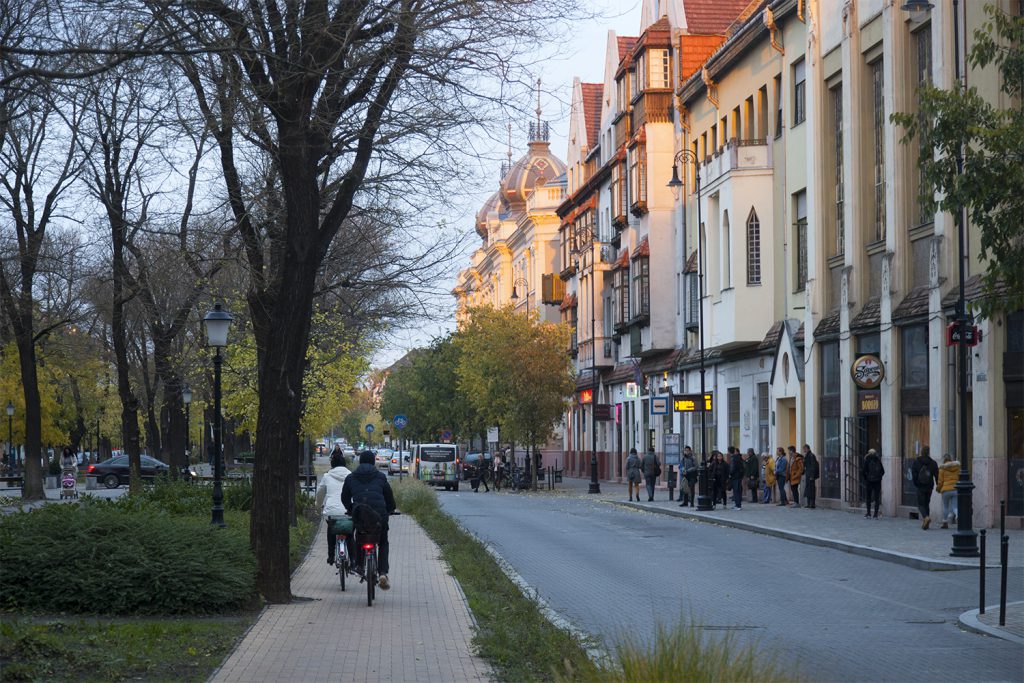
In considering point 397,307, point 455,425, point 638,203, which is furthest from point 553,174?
point 397,307

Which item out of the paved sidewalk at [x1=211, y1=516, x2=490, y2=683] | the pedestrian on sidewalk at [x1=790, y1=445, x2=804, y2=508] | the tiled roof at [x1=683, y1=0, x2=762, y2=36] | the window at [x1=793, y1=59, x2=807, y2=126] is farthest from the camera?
the tiled roof at [x1=683, y1=0, x2=762, y2=36]

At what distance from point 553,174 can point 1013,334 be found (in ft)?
269

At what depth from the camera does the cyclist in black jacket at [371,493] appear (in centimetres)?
1644

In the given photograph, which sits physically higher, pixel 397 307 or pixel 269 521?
pixel 397 307

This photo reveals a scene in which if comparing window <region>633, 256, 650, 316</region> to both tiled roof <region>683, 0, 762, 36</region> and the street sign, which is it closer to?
tiled roof <region>683, 0, 762, 36</region>

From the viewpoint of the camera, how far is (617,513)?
39500 mm

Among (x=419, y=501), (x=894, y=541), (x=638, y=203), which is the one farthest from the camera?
(x=638, y=203)

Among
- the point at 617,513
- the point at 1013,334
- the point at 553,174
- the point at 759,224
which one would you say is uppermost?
the point at 553,174

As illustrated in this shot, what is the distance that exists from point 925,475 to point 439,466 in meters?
35.5

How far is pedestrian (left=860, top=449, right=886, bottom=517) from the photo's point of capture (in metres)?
32.2

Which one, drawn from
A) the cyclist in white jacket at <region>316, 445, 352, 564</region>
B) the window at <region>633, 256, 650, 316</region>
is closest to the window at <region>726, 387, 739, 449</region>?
the window at <region>633, 256, 650, 316</region>

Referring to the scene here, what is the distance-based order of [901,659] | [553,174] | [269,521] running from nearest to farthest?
[901,659] < [269,521] < [553,174]

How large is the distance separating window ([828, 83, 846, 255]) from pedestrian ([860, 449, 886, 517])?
21.8 feet

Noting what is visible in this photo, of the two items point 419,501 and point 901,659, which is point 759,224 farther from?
point 901,659
